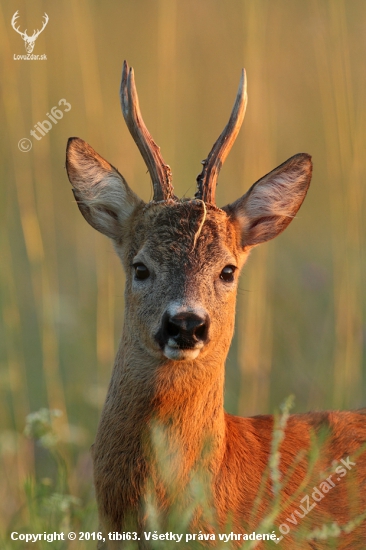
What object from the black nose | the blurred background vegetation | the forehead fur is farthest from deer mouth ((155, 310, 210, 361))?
the blurred background vegetation

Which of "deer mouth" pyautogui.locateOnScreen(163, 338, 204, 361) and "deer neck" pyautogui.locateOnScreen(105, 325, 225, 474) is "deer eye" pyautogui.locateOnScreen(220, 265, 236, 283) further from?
"deer mouth" pyautogui.locateOnScreen(163, 338, 204, 361)

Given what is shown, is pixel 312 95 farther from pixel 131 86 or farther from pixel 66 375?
pixel 131 86

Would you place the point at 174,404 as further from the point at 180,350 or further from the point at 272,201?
the point at 272,201

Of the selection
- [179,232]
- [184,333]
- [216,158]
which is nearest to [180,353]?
[184,333]

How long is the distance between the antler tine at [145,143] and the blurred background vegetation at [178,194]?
50.5 inches

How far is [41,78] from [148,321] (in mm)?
3582

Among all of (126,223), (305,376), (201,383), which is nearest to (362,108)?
(305,376)

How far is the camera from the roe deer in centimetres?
460

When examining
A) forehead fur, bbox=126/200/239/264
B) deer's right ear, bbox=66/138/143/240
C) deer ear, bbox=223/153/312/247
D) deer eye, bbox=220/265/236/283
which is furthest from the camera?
deer ear, bbox=223/153/312/247

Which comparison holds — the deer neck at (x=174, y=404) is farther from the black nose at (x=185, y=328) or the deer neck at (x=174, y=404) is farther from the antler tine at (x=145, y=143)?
the antler tine at (x=145, y=143)

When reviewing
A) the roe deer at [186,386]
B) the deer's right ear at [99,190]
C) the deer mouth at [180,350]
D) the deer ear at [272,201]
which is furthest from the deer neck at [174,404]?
the deer ear at [272,201]

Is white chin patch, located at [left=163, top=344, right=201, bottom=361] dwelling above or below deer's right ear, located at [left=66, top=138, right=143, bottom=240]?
below

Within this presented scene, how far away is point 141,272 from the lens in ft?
16.0

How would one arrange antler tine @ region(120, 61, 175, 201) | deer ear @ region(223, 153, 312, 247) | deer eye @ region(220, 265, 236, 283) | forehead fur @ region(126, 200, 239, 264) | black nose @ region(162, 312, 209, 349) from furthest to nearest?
deer ear @ region(223, 153, 312, 247) < antler tine @ region(120, 61, 175, 201) < deer eye @ region(220, 265, 236, 283) < forehead fur @ region(126, 200, 239, 264) < black nose @ region(162, 312, 209, 349)
